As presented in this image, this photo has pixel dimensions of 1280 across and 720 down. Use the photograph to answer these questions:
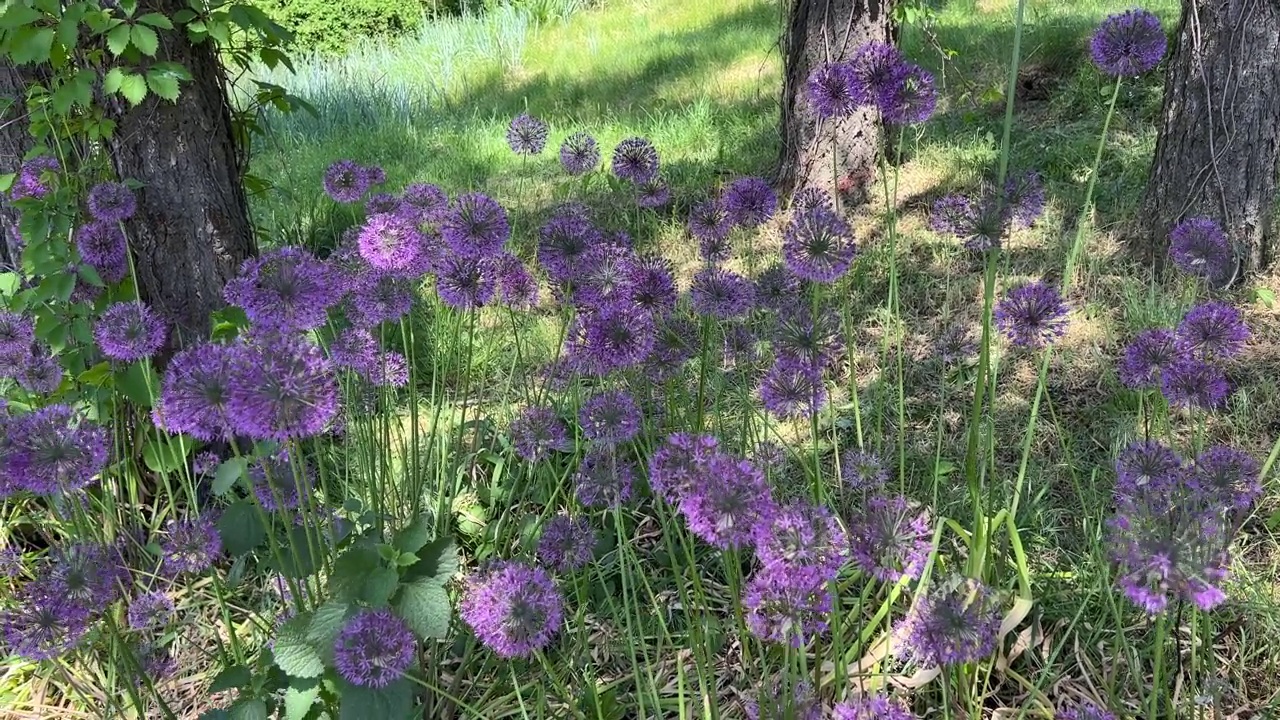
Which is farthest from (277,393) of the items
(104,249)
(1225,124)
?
(1225,124)

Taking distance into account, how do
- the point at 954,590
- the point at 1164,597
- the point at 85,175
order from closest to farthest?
the point at 1164,597, the point at 954,590, the point at 85,175

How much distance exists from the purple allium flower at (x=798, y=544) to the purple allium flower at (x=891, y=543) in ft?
0.40

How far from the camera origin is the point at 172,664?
2.27 meters

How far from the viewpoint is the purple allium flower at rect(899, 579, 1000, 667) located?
1315mm

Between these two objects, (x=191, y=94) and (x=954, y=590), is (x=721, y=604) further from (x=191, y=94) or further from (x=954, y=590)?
(x=191, y=94)

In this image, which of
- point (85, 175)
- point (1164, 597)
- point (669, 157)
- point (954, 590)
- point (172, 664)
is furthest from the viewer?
point (669, 157)

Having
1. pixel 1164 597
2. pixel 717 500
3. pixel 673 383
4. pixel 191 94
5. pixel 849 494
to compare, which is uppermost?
pixel 191 94

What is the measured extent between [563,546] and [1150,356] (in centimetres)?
128

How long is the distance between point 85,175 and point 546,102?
4795 millimetres

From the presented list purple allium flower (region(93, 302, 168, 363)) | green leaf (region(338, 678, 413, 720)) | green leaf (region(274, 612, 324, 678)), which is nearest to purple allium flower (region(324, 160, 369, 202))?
purple allium flower (region(93, 302, 168, 363))

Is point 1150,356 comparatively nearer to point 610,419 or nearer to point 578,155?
point 610,419

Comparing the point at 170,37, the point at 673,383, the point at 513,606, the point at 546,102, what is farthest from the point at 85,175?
the point at 546,102

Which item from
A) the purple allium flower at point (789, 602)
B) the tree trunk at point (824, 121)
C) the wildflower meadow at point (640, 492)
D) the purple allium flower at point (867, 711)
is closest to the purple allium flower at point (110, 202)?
the wildflower meadow at point (640, 492)

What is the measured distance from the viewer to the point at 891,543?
141cm
